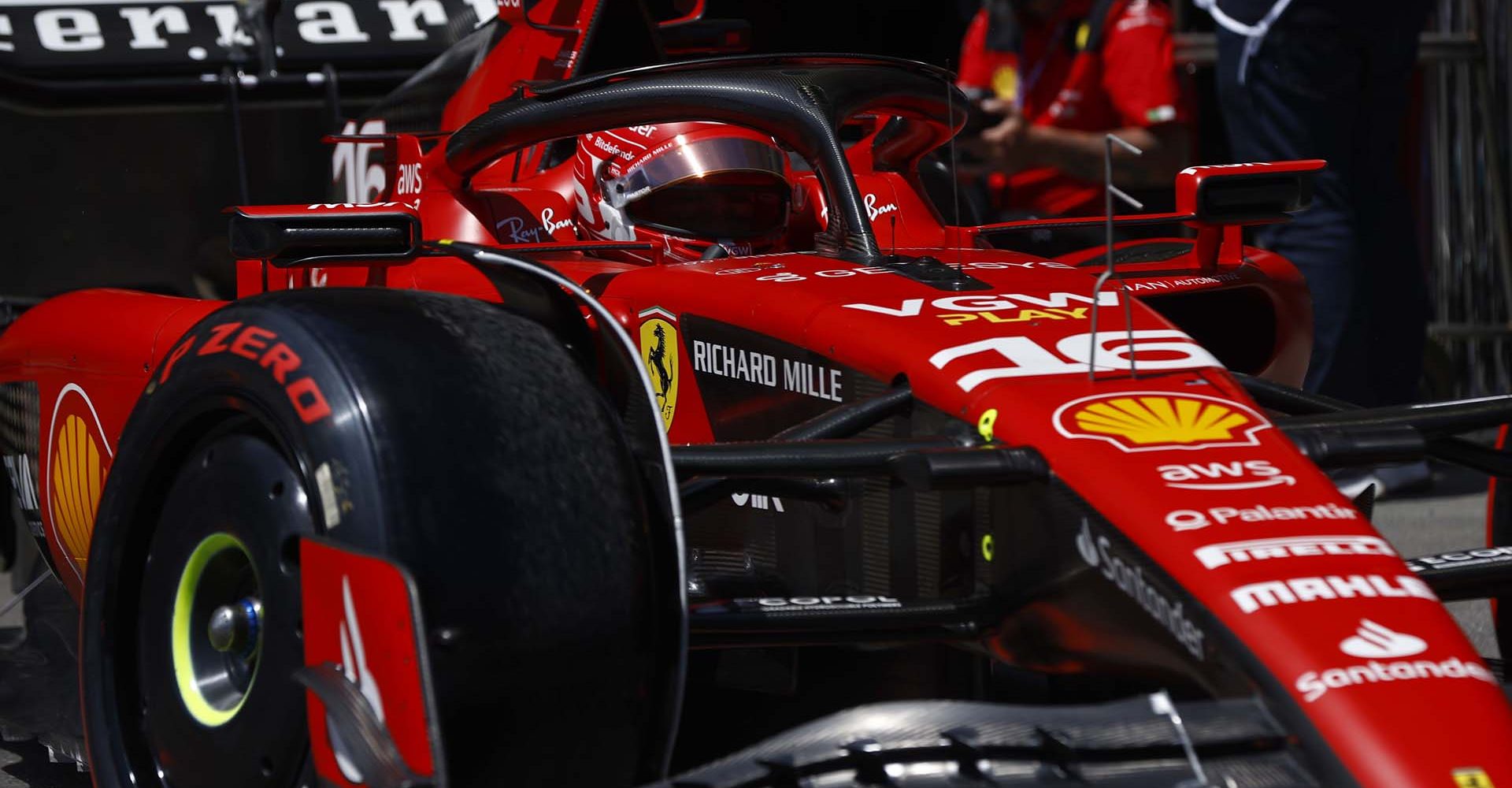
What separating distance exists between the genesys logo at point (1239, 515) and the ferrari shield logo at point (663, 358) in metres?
1.03

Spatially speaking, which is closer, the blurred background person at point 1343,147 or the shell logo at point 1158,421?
the shell logo at point 1158,421

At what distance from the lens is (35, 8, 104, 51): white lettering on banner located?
5469 mm

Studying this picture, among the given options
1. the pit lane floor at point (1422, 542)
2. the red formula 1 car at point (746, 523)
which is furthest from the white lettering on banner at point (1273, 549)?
the pit lane floor at point (1422, 542)

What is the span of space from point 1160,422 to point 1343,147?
3445mm

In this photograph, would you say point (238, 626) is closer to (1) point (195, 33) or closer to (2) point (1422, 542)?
(2) point (1422, 542)

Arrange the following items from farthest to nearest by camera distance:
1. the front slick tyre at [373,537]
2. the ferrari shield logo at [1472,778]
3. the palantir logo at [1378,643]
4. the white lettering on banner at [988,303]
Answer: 1. the white lettering on banner at [988,303]
2. the front slick tyre at [373,537]
3. the palantir logo at [1378,643]
4. the ferrari shield logo at [1472,778]

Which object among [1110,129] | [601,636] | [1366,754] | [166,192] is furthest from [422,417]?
[1110,129]

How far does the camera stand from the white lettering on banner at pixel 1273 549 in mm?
2008

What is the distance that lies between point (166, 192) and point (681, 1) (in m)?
1.92

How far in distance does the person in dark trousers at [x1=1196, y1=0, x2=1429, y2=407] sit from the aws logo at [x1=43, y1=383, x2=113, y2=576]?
347 cm

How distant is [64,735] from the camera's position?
3.14 m

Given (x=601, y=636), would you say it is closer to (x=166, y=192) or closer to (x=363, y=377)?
(x=363, y=377)

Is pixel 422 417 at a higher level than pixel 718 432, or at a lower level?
higher

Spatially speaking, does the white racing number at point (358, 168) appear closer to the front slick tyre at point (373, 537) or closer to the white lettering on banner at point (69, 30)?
the white lettering on banner at point (69, 30)
